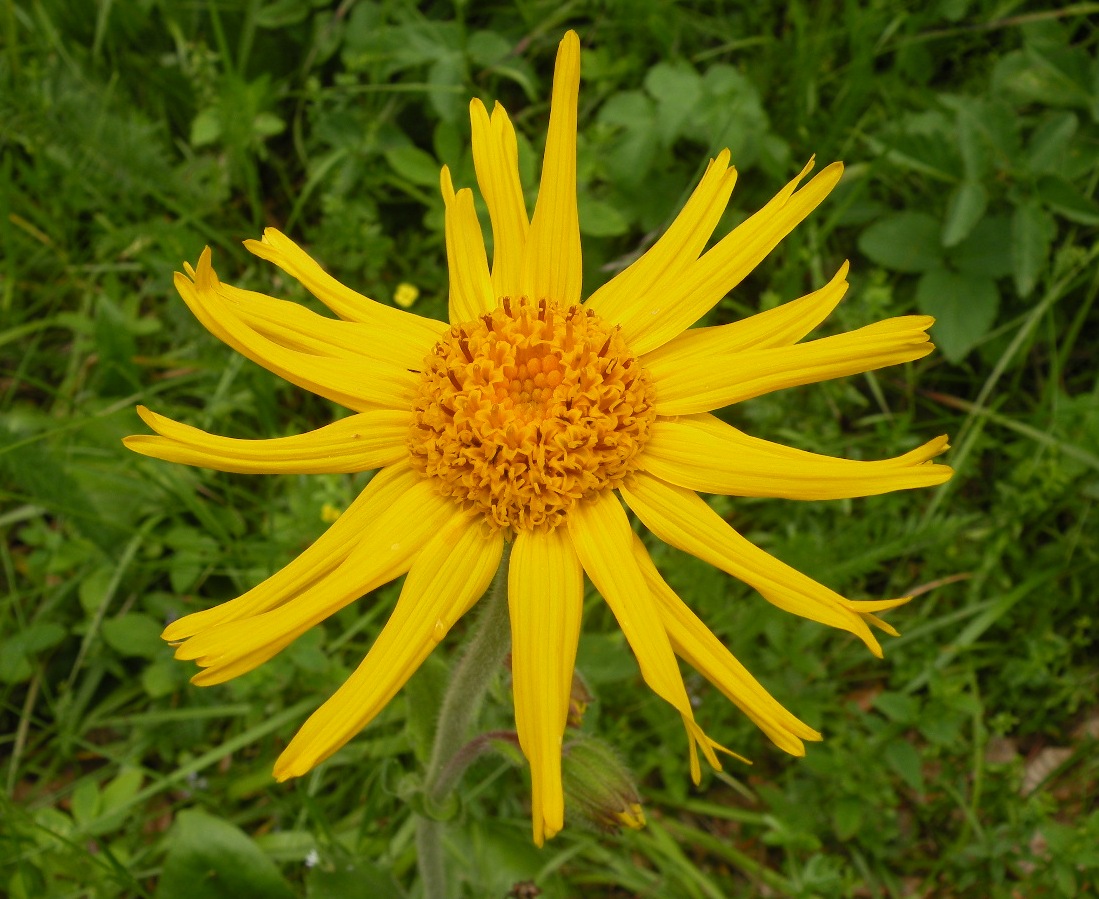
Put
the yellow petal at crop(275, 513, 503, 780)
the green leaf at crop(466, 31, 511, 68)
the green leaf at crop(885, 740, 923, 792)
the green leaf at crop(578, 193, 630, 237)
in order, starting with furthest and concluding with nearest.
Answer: the green leaf at crop(466, 31, 511, 68)
the green leaf at crop(578, 193, 630, 237)
the green leaf at crop(885, 740, 923, 792)
the yellow petal at crop(275, 513, 503, 780)

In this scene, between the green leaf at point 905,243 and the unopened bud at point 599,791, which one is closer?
the unopened bud at point 599,791

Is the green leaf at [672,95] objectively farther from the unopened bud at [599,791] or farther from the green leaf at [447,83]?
the unopened bud at [599,791]

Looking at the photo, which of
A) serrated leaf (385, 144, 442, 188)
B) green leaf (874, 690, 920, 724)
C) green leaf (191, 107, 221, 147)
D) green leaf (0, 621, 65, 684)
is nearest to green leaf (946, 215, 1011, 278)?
green leaf (874, 690, 920, 724)

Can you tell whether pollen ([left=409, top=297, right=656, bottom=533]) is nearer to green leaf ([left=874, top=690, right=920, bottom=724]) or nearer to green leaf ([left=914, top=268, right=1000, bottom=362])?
green leaf ([left=874, top=690, right=920, bottom=724])

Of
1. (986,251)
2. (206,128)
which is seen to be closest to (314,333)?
(206,128)

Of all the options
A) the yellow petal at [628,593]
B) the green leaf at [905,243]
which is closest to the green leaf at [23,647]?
the yellow petal at [628,593]

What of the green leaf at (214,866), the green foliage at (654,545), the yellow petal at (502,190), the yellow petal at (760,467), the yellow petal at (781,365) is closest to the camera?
the yellow petal at (760,467)

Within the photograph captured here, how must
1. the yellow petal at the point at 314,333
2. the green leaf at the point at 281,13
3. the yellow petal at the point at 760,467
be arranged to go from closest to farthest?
the yellow petal at the point at 760,467, the yellow petal at the point at 314,333, the green leaf at the point at 281,13
